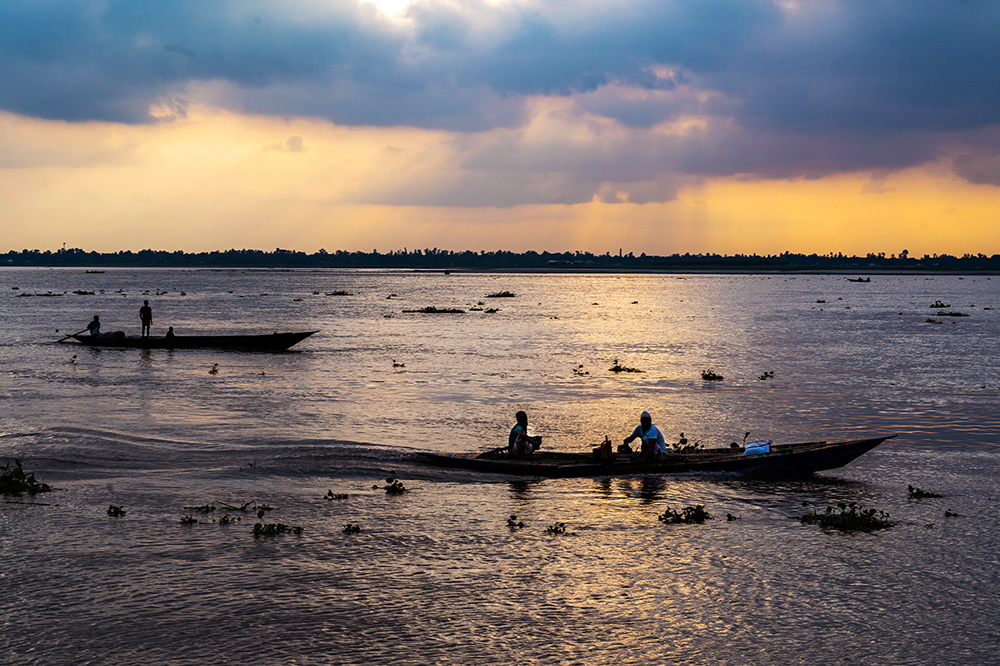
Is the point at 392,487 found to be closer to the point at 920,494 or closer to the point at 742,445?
the point at 742,445

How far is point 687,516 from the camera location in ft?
58.4

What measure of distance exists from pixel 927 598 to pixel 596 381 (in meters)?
26.2

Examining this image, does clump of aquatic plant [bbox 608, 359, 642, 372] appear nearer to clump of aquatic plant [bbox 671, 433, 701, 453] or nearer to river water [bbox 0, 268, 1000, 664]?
river water [bbox 0, 268, 1000, 664]

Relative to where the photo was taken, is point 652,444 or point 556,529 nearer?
point 556,529

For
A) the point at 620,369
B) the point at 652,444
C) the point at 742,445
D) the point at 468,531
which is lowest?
the point at 468,531

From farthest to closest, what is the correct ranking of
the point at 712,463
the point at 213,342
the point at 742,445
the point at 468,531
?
the point at 213,342
the point at 742,445
the point at 712,463
the point at 468,531

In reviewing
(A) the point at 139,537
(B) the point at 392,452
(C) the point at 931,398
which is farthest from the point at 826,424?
(A) the point at 139,537

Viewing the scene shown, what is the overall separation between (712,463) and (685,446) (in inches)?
122

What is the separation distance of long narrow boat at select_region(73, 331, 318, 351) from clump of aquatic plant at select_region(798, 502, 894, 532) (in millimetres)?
36530

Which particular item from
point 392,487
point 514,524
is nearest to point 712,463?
point 514,524

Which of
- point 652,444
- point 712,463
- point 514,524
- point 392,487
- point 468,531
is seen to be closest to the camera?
point 468,531

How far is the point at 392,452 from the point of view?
2364 cm

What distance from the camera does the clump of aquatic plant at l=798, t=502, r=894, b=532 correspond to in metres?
17.3

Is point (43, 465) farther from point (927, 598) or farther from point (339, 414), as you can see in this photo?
point (927, 598)
